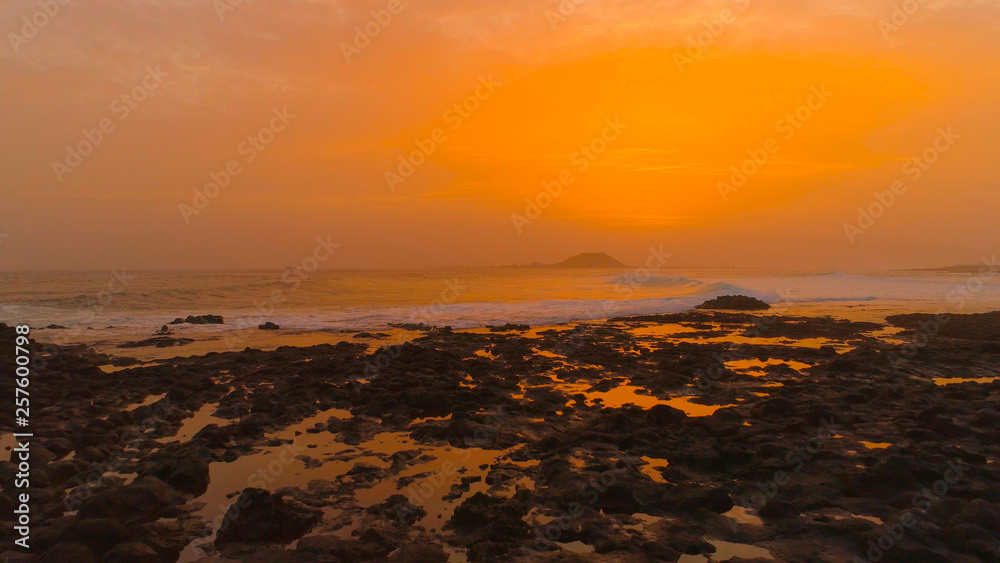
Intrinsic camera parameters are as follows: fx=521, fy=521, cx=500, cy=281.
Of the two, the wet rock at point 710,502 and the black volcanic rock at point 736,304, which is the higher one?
the black volcanic rock at point 736,304

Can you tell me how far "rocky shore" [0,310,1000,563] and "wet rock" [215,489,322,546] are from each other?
0.08 ft

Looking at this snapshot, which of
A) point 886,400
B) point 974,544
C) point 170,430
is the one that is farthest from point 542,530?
point 886,400

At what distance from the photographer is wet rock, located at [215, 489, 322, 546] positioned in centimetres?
561

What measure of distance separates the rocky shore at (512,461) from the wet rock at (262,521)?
0.02m

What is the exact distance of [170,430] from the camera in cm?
961

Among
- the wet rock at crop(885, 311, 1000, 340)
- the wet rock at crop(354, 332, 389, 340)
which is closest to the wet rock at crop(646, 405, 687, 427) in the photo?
the wet rock at crop(354, 332, 389, 340)

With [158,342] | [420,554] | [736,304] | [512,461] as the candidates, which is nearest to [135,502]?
[420,554]

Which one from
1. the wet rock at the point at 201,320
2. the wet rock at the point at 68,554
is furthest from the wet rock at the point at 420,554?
the wet rock at the point at 201,320

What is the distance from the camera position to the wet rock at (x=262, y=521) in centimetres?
561

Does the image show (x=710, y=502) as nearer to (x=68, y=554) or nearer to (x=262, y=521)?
(x=262, y=521)

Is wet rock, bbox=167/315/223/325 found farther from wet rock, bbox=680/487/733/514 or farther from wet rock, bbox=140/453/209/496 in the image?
wet rock, bbox=680/487/733/514

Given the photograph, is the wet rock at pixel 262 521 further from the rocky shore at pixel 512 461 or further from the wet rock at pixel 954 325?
the wet rock at pixel 954 325

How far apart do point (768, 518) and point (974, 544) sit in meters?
1.80

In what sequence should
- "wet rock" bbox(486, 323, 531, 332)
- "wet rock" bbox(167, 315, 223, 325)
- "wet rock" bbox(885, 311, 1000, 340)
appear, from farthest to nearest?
"wet rock" bbox(167, 315, 223, 325) → "wet rock" bbox(486, 323, 531, 332) → "wet rock" bbox(885, 311, 1000, 340)
